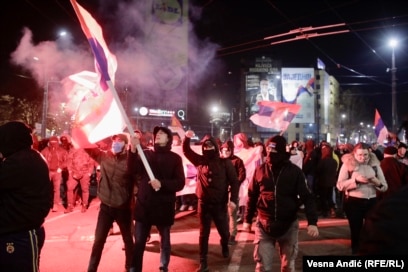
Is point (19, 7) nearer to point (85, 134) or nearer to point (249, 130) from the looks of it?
point (85, 134)

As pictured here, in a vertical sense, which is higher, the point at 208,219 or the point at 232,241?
the point at 208,219

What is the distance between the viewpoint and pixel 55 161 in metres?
10.8

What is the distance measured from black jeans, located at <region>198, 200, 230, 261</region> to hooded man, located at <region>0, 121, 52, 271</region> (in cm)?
277

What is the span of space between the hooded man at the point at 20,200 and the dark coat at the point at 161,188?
63.6 inches

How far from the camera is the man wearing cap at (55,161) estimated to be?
1067cm

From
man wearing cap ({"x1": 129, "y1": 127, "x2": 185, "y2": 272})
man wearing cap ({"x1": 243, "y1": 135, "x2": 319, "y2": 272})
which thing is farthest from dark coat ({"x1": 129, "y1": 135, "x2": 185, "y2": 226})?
man wearing cap ({"x1": 243, "y1": 135, "x2": 319, "y2": 272})

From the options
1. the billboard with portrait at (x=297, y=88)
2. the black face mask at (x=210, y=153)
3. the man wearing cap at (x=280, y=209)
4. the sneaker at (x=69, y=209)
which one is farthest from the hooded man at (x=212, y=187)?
the billboard with portrait at (x=297, y=88)

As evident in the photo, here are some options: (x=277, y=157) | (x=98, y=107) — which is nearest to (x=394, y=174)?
(x=277, y=157)

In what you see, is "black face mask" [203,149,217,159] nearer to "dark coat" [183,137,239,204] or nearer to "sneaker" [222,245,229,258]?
"dark coat" [183,137,239,204]

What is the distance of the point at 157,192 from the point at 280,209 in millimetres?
1586

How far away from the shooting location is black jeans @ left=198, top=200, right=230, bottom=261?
565cm

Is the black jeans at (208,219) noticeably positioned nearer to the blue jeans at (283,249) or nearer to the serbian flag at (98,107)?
the blue jeans at (283,249)

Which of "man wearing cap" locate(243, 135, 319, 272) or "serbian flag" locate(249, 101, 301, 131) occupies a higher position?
"serbian flag" locate(249, 101, 301, 131)

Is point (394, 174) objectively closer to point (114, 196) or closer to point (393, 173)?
point (393, 173)
